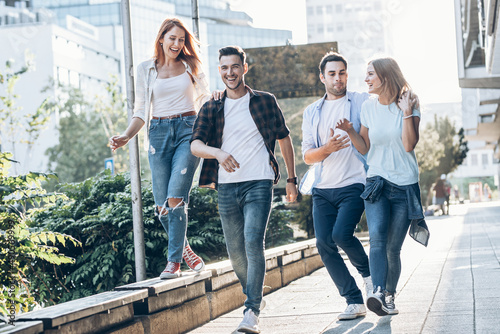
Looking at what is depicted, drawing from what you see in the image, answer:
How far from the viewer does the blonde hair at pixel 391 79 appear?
5.64 metres

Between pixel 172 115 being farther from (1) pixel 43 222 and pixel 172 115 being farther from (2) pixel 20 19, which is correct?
(2) pixel 20 19

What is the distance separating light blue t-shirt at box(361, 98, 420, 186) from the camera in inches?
219

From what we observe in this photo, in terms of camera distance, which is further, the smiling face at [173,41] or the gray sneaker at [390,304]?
the smiling face at [173,41]

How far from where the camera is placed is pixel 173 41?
5.91m

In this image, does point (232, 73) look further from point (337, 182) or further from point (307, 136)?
point (337, 182)

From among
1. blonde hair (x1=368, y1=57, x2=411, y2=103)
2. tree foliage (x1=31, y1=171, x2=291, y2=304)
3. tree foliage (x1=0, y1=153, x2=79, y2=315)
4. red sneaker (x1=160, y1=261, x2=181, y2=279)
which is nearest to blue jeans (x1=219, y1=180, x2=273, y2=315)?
red sneaker (x1=160, y1=261, x2=181, y2=279)

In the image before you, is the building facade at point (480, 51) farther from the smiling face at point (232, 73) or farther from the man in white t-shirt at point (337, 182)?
the smiling face at point (232, 73)

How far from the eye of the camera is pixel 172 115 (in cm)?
589

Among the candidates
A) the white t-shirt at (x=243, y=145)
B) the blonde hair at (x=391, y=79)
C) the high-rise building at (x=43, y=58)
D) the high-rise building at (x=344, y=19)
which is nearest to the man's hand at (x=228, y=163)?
the white t-shirt at (x=243, y=145)

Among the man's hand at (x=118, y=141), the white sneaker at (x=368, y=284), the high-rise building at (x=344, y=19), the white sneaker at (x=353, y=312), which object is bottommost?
the white sneaker at (x=353, y=312)

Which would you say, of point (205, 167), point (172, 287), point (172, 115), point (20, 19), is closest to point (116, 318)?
point (172, 287)

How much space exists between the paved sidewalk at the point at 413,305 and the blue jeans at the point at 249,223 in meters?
0.41

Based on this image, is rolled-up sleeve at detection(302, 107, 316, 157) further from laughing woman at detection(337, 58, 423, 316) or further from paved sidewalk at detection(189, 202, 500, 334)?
paved sidewalk at detection(189, 202, 500, 334)

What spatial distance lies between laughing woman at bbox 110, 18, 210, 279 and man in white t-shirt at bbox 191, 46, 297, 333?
1.29 ft
